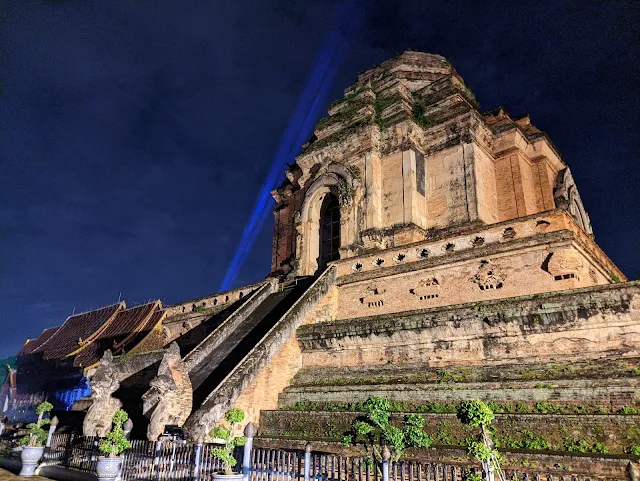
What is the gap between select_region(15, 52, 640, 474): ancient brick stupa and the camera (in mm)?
8297

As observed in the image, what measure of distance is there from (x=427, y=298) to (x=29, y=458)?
402 inches

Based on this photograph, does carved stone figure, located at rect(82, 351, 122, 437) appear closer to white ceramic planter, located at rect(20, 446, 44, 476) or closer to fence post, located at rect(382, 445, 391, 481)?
white ceramic planter, located at rect(20, 446, 44, 476)

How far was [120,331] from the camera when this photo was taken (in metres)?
27.0

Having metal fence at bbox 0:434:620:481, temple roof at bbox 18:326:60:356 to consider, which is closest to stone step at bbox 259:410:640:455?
metal fence at bbox 0:434:620:481

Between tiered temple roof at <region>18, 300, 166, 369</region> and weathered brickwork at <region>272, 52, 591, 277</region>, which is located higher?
weathered brickwork at <region>272, 52, 591, 277</region>

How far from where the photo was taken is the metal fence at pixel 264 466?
6.37 meters

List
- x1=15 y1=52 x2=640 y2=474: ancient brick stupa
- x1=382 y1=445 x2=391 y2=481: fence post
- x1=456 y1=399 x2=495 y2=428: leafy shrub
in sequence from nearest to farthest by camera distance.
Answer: x1=382 y1=445 x2=391 y2=481: fence post
x1=456 y1=399 x2=495 y2=428: leafy shrub
x1=15 y1=52 x2=640 y2=474: ancient brick stupa

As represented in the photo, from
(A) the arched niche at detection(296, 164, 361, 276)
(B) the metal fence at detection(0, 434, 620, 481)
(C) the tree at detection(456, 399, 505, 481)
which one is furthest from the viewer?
(A) the arched niche at detection(296, 164, 361, 276)

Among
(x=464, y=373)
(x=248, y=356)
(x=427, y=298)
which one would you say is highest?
(x=427, y=298)

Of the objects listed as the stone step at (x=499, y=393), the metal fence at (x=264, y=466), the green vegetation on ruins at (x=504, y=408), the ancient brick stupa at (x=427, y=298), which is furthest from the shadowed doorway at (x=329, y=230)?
the metal fence at (x=264, y=466)

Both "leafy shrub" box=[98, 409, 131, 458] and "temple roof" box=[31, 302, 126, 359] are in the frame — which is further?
"temple roof" box=[31, 302, 126, 359]

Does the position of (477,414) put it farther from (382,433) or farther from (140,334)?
(140,334)

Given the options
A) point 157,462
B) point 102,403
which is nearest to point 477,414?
point 157,462

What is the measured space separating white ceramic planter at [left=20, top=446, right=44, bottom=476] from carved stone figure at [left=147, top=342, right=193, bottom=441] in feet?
9.22
